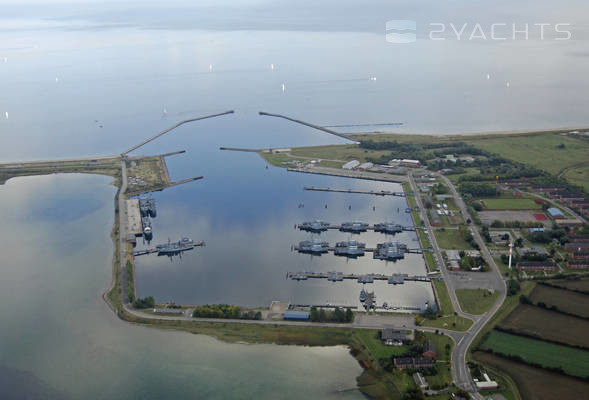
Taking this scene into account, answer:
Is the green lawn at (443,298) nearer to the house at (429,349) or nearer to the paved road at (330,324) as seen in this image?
the paved road at (330,324)

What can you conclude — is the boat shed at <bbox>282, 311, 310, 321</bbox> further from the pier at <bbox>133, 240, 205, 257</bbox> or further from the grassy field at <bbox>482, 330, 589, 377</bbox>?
the pier at <bbox>133, 240, 205, 257</bbox>

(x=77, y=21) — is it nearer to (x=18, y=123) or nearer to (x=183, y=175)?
(x=18, y=123)

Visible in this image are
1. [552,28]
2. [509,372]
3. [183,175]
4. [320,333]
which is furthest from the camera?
[552,28]

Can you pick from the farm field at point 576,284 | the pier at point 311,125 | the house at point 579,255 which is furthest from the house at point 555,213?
the pier at point 311,125

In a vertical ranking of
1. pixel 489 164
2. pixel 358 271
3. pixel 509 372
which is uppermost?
pixel 489 164

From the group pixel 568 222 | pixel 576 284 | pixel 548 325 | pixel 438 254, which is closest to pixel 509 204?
pixel 568 222

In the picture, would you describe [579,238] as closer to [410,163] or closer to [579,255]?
[579,255]

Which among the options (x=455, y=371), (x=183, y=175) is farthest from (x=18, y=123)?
(x=455, y=371)

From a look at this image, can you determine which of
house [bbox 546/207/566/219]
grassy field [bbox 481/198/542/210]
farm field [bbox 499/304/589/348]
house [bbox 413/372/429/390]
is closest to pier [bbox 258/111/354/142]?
grassy field [bbox 481/198/542/210]
